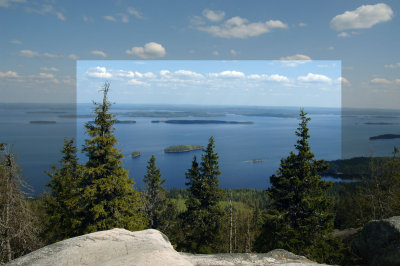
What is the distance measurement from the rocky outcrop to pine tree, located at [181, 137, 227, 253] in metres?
14.7

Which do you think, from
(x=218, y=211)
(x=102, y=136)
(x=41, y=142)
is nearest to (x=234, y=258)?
(x=102, y=136)

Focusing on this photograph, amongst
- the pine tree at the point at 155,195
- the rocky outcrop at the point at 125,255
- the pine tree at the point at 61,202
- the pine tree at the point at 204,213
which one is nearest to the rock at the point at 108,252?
the rocky outcrop at the point at 125,255

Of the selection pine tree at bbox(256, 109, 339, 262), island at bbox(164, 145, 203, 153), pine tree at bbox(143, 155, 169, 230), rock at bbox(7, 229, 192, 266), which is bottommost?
island at bbox(164, 145, 203, 153)

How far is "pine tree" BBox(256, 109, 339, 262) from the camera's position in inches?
659

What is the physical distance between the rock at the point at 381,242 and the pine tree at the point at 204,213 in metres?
12.4

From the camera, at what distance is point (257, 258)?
8.84 m

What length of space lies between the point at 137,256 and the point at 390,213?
22.9 meters

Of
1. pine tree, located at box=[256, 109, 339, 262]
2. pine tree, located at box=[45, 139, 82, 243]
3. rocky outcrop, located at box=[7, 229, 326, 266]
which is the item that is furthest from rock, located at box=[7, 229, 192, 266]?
pine tree, located at box=[256, 109, 339, 262]

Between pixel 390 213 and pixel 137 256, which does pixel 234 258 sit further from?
pixel 390 213

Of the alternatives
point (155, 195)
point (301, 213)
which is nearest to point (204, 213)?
point (301, 213)

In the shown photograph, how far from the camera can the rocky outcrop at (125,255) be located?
6.86 metres

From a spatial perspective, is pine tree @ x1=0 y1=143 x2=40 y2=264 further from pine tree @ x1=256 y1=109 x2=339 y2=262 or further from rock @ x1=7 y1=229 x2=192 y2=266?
pine tree @ x1=256 y1=109 x2=339 y2=262

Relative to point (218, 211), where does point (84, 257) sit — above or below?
above

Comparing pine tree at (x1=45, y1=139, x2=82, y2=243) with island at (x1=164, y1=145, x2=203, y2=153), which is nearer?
pine tree at (x1=45, y1=139, x2=82, y2=243)
